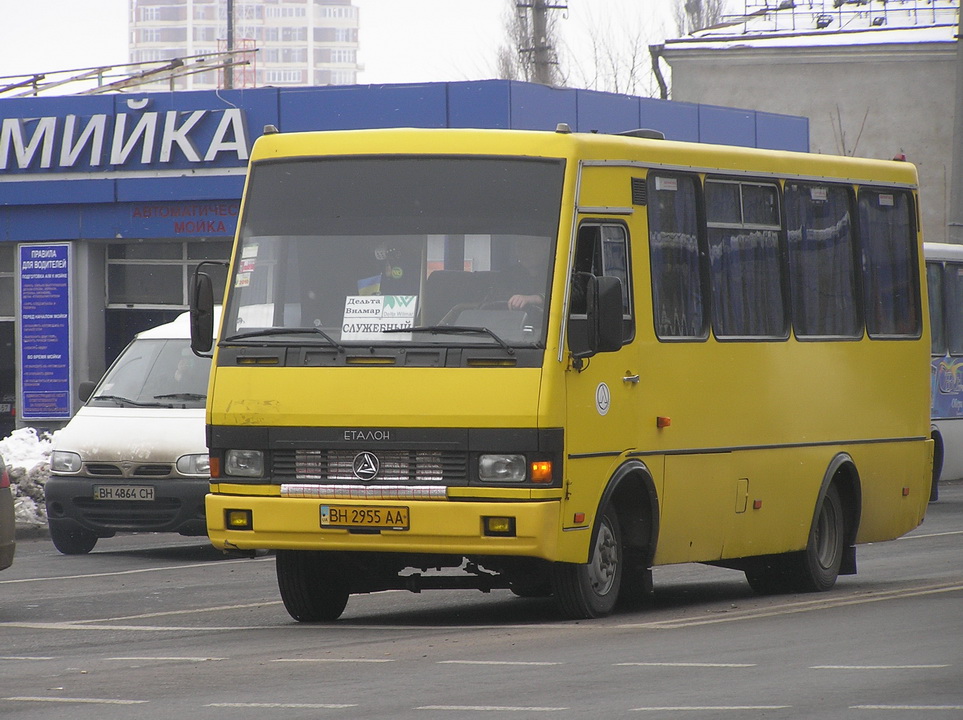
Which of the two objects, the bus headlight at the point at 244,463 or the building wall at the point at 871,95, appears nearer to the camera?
the bus headlight at the point at 244,463

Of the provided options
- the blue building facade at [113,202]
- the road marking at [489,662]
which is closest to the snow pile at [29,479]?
the blue building facade at [113,202]

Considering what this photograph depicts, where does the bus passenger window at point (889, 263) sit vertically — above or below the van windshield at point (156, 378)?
above

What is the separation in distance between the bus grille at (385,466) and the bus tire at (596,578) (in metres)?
0.89

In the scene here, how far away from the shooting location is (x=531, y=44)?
176 feet

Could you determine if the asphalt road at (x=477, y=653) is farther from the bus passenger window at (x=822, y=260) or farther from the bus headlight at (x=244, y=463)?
the bus passenger window at (x=822, y=260)

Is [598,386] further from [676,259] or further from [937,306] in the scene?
[937,306]

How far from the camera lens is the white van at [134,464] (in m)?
15.3

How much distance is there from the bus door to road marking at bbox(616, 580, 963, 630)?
2.46 feet

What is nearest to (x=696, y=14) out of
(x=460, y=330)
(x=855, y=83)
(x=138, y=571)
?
(x=855, y=83)

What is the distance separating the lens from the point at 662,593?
1272 centimetres

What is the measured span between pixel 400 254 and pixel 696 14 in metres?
50.4

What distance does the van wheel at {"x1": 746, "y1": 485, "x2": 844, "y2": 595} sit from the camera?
12.7 meters

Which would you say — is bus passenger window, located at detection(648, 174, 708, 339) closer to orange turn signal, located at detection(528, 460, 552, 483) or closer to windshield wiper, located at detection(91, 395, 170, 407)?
orange turn signal, located at detection(528, 460, 552, 483)

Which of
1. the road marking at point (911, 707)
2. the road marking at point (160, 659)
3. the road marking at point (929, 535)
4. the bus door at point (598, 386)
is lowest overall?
the road marking at point (911, 707)
